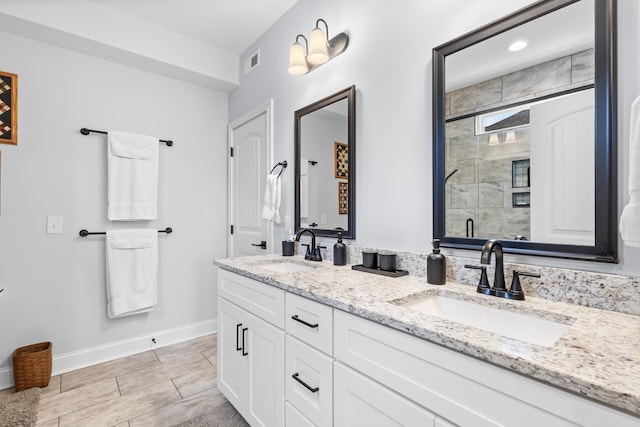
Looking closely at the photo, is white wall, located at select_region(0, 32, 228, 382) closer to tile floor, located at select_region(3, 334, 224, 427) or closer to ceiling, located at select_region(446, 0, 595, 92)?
tile floor, located at select_region(3, 334, 224, 427)

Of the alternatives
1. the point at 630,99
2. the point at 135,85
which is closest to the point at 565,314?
the point at 630,99

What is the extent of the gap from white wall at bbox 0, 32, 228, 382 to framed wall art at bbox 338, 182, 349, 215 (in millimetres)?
1732

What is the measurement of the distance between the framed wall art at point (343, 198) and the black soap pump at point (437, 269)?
2.21ft

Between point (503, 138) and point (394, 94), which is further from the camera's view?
point (394, 94)

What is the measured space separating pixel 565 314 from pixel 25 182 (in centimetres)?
316

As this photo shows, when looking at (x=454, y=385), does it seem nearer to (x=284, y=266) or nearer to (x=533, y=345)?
(x=533, y=345)

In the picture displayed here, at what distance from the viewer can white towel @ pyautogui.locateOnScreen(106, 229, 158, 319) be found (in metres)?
2.54

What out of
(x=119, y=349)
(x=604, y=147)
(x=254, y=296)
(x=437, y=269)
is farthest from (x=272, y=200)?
(x=604, y=147)

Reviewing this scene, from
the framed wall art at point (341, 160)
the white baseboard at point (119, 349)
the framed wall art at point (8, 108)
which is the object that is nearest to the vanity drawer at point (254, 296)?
the framed wall art at point (341, 160)

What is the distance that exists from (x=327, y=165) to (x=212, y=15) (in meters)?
1.57

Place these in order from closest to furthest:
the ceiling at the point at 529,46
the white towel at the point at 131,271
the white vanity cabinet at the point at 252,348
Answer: the ceiling at the point at 529,46 < the white vanity cabinet at the point at 252,348 < the white towel at the point at 131,271

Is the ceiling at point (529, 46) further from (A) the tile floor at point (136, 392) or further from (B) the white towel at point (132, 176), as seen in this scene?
(B) the white towel at point (132, 176)

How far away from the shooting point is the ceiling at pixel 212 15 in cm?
233

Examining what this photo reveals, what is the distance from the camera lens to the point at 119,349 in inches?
103
